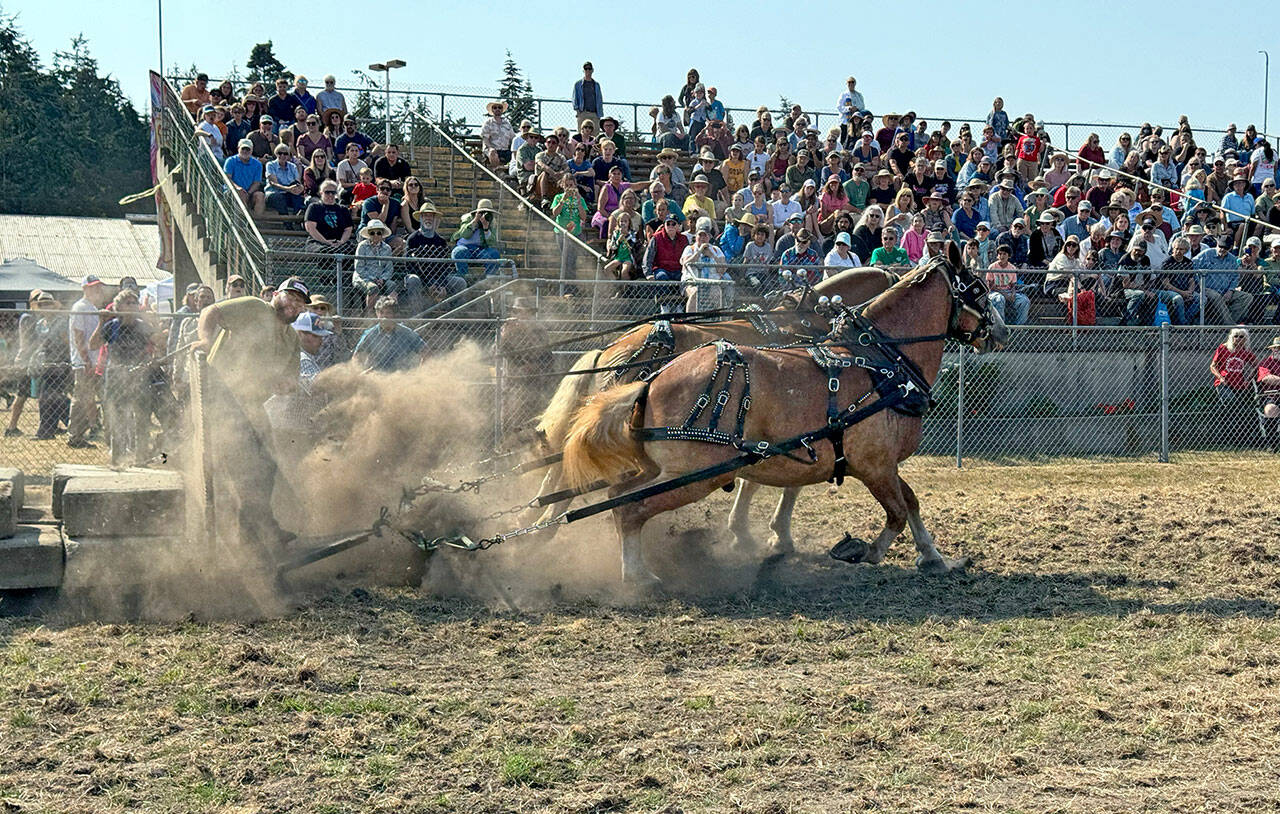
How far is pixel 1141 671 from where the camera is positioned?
661 centimetres

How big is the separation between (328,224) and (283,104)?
4260 mm

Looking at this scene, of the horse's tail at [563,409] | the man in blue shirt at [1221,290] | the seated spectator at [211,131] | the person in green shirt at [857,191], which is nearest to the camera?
the horse's tail at [563,409]

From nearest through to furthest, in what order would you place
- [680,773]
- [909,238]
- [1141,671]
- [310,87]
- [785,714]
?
[680,773] < [785,714] < [1141,671] < [909,238] < [310,87]

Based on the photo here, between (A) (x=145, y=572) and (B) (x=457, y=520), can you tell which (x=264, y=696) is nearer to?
(A) (x=145, y=572)

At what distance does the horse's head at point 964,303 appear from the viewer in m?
9.34

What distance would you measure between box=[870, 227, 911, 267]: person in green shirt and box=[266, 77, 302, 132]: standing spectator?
8.56 meters

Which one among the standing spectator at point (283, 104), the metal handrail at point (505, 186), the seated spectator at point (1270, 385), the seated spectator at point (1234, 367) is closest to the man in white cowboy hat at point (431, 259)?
the metal handrail at point (505, 186)

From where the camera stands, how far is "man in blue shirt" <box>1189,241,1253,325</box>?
1777cm

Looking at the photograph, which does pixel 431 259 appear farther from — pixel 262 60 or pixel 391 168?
pixel 262 60

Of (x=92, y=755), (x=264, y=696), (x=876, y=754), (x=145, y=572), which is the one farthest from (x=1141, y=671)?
(x=145, y=572)

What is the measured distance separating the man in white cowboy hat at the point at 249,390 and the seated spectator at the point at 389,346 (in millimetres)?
2819

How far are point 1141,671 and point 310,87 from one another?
53.5 ft

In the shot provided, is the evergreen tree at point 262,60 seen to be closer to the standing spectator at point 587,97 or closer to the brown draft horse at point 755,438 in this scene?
the standing spectator at point 587,97

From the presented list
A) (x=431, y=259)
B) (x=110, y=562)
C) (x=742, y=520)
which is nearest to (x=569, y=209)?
(x=431, y=259)
